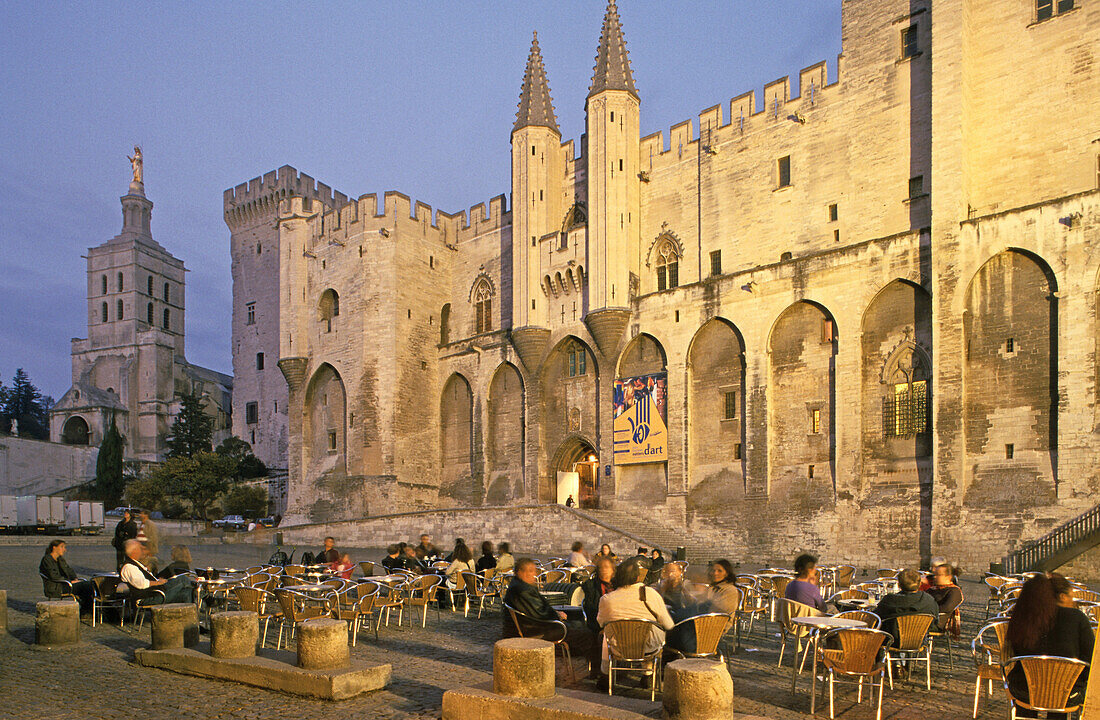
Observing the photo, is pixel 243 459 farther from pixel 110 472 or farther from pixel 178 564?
pixel 178 564

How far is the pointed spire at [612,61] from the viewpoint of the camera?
28.8 metres

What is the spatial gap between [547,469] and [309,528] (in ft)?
29.5

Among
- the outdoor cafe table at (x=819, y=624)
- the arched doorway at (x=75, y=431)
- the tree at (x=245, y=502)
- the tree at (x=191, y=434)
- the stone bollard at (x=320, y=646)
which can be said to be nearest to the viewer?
the outdoor cafe table at (x=819, y=624)

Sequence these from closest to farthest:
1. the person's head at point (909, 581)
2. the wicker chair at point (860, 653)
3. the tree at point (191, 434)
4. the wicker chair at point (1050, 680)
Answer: the wicker chair at point (1050, 680) → the wicker chair at point (860, 653) → the person's head at point (909, 581) → the tree at point (191, 434)

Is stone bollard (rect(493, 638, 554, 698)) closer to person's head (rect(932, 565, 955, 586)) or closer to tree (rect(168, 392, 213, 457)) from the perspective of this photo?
person's head (rect(932, 565, 955, 586))

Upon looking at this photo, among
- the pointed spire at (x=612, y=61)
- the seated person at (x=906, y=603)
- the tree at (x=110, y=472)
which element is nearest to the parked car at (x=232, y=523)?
the tree at (x=110, y=472)

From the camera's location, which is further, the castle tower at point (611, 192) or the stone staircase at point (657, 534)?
the castle tower at point (611, 192)

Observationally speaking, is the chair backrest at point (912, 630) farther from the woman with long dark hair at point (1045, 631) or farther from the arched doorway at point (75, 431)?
the arched doorway at point (75, 431)

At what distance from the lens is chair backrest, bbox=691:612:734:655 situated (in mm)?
6477

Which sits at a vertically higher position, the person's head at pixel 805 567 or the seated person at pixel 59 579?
the person's head at pixel 805 567

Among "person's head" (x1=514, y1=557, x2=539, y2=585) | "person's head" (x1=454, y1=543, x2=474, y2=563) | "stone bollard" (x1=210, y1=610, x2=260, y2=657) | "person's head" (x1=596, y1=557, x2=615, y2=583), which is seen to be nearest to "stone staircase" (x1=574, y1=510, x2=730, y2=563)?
"person's head" (x1=454, y1=543, x2=474, y2=563)

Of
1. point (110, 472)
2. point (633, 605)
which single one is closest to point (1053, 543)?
point (633, 605)

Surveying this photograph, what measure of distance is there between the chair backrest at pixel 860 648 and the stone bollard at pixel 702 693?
4.32 feet

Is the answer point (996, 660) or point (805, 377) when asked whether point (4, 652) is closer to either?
point (996, 660)
